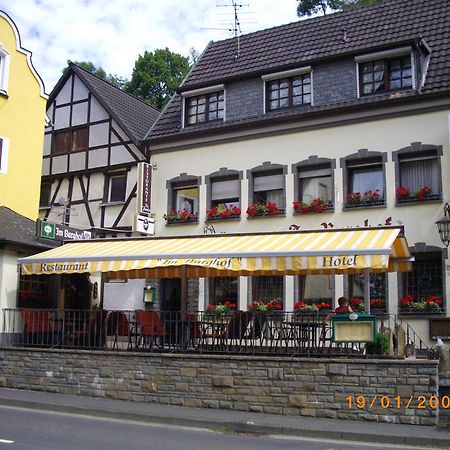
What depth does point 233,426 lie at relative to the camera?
10.6 m

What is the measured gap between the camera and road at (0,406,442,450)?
29.1ft

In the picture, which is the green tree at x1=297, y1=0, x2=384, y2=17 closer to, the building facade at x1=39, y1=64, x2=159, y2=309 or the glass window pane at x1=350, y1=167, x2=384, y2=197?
the building facade at x1=39, y1=64, x2=159, y2=309

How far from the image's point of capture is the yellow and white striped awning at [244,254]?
1213 cm

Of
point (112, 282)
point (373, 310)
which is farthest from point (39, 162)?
point (373, 310)

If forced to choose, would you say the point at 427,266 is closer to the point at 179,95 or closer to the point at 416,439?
the point at 416,439

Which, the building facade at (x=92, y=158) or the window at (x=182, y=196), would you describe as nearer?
the window at (x=182, y=196)

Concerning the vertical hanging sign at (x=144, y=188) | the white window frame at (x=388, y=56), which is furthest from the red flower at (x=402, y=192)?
the vertical hanging sign at (x=144, y=188)

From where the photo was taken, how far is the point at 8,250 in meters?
15.8

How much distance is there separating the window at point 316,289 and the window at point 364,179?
217 cm

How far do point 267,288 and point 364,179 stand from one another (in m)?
4.18

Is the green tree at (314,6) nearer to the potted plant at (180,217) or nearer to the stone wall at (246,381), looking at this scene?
the potted plant at (180,217)

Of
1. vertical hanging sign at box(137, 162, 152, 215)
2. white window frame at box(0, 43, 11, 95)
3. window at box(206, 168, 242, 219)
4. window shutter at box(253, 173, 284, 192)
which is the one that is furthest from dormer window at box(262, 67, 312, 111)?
white window frame at box(0, 43, 11, 95)

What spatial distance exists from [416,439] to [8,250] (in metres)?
10.5
